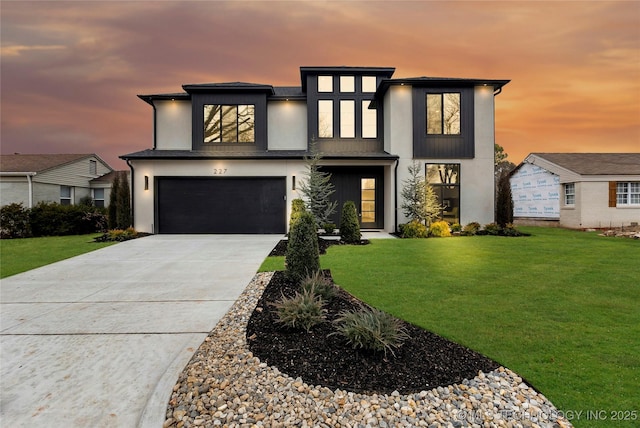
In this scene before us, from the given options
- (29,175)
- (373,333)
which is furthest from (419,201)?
(29,175)

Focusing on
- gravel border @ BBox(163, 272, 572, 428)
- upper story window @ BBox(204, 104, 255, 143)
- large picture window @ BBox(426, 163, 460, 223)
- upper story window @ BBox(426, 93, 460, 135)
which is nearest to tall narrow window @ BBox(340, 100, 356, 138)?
upper story window @ BBox(426, 93, 460, 135)

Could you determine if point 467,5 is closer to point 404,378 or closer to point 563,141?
point 404,378

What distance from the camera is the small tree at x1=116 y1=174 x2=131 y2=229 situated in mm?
13836

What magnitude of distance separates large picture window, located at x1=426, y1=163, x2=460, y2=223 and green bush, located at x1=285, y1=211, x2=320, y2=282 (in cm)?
1077

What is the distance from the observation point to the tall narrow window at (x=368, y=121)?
52.5ft

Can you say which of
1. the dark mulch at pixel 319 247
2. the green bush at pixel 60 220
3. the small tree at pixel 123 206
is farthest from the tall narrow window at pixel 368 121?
the green bush at pixel 60 220

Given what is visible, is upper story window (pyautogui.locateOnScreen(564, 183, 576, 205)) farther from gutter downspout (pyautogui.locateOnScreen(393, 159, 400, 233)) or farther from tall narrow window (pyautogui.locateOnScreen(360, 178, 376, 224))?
tall narrow window (pyautogui.locateOnScreen(360, 178, 376, 224))

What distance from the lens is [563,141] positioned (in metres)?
24.5

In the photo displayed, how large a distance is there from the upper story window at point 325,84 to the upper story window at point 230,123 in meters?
3.55

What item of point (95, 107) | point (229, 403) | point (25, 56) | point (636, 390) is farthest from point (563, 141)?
point (25, 56)

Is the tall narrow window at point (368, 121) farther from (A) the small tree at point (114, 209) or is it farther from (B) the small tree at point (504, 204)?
(A) the small tree at point (114, 209)

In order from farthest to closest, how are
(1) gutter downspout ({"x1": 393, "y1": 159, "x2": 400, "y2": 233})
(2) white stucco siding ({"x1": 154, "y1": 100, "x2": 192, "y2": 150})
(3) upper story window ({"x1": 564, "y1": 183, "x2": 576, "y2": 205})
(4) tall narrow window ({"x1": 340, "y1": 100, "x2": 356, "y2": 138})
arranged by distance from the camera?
(3) upper story window ({"x1": 564, "y1": 183, "x2": 576, "y2": 205})
(2) white stucco siding ({"x1": 154, "y1": 100, "x2": 192, "y2": 150})
(4) tall narrow window ({"x1": 340, "y1": 100, "x2": 356, "y2": 138})
(1) gutter downspout ({"x1": 393, "y1": 159, "x2": 400, "y2": 233})

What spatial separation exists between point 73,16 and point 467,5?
1541 cm

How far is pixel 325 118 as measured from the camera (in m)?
16.1
